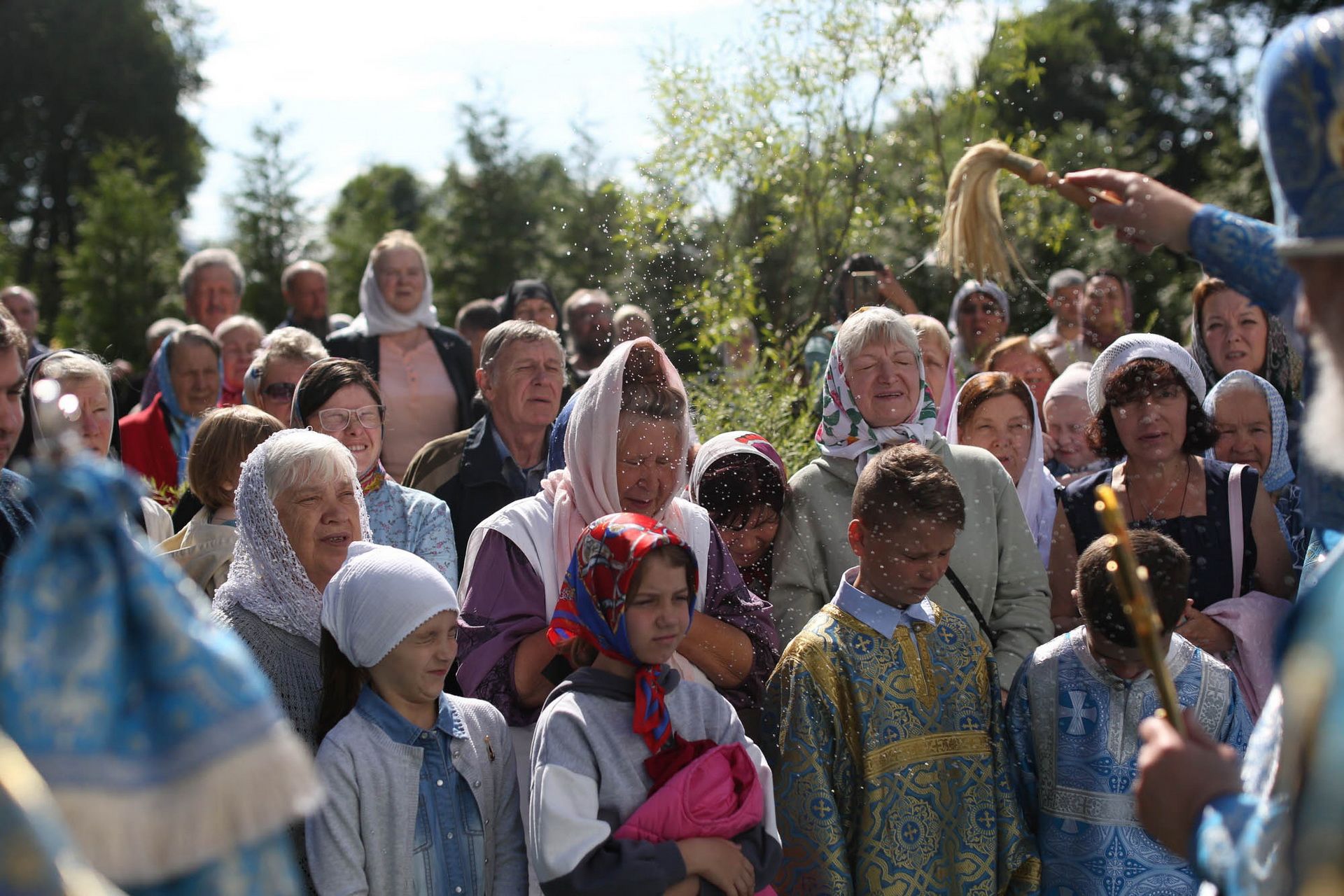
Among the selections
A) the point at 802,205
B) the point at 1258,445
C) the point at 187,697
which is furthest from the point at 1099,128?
the point at 187,697

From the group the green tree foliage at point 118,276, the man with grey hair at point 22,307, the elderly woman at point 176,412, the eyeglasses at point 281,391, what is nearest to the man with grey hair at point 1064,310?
the eyeglasses at point 281,391

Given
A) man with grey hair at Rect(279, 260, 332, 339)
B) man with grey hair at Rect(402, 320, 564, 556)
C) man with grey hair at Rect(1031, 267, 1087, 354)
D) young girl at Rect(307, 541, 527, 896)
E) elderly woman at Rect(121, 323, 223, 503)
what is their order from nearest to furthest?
young girl at Rect(307, 541, 527, 896), man with grey hair at Rect(402, 320, 564, 556), elderly woman at Rect(121, 323, 223, 503), man with grey hair at Rect(1031, 267, 1087, 354), man with grey hair at Rect(279, 260, 332, 339)

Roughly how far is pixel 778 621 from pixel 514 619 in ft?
3.06

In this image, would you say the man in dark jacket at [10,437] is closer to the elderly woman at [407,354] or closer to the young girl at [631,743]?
the young girl at [631,743]

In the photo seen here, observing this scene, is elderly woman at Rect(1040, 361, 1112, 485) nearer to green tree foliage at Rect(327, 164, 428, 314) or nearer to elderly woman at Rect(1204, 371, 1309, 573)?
elderly woman at Rect(1204, 371, 1309, 573)

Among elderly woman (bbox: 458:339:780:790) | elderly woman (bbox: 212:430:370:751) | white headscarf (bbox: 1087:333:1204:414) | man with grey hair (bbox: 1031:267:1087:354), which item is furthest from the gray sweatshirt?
man with grey hair (bbox: 1031:267:1087:354)

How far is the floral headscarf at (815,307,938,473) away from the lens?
451cm

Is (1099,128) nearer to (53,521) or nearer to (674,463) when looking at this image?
(674,463)

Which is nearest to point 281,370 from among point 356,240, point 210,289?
point 210,289

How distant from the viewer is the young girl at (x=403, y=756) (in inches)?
127

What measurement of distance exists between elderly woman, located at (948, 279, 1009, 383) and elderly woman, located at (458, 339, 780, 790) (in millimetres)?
3895

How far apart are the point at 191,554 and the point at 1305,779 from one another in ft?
11.3

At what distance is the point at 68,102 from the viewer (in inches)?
1341

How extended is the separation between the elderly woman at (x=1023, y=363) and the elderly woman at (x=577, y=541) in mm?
2912
